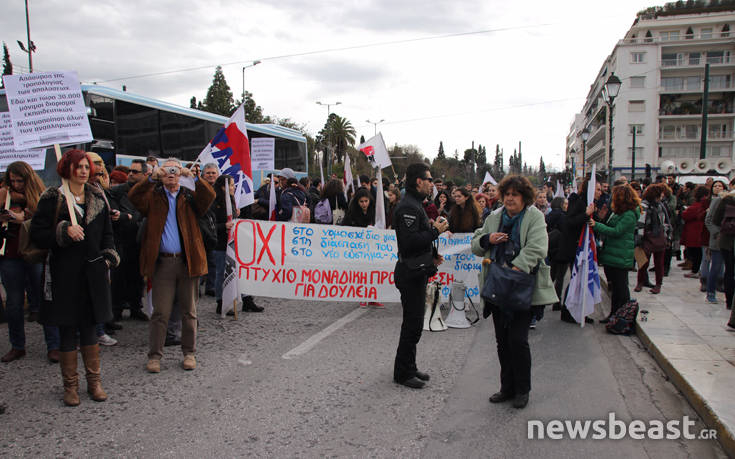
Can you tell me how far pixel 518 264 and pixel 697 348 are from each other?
10.1ft

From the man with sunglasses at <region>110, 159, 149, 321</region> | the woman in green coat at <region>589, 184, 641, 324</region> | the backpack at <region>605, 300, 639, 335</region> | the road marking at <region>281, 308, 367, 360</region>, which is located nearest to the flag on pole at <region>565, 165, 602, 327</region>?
the woman in green coat at <region>589, 184, 641, 324</region>

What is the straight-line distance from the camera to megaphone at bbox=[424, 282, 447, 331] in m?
6.70

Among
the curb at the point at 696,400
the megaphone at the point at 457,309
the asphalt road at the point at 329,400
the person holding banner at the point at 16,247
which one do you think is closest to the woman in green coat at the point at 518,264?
the asphalt road at the point at 329,400

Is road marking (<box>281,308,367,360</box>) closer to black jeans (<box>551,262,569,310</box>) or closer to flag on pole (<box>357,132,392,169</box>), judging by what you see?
flag on pole (<box>357,132,392,169</box>)

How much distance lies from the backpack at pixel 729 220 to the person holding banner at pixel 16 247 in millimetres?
8593

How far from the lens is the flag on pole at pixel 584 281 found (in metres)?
7.03

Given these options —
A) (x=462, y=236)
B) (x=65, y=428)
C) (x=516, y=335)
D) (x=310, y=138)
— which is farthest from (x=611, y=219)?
(x=310, y=138)

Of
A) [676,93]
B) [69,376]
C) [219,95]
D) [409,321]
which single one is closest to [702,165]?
[409,321]

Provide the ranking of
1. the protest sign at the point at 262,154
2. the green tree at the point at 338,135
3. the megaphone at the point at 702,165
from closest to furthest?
the protest sign at the point at 262,154 < the megaphone at the point at 702,165 < the green tree at the point at 338,135

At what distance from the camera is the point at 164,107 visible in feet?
51.1

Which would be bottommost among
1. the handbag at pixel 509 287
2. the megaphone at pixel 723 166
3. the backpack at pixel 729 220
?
the handbag at pixel 509 287

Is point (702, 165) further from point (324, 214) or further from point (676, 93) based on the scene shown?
point (676, 93)

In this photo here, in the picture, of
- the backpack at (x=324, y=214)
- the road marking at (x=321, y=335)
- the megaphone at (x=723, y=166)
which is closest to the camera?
the road marking at (x=321, y=335)

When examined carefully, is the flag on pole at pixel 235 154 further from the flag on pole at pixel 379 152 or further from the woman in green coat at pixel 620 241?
the woman in green coat at pixel 620 241
